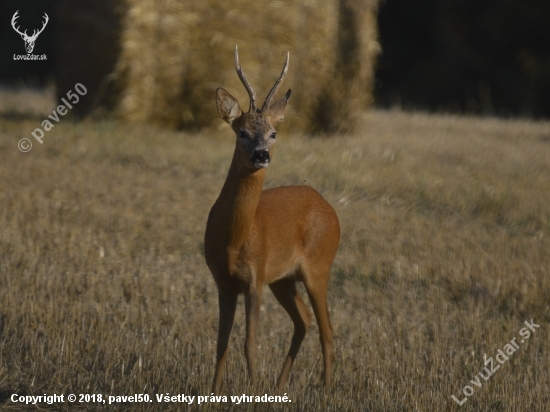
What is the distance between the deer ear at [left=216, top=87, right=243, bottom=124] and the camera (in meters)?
5.55

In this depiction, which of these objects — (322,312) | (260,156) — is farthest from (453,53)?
(260,156)

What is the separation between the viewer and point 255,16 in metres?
12.6

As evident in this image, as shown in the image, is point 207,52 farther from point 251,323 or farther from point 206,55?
point 251,323

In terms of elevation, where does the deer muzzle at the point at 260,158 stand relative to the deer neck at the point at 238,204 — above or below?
above

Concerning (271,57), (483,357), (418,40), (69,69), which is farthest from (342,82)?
(418,40)

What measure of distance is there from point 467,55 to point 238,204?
21.6m

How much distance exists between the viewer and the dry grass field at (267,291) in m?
5.75

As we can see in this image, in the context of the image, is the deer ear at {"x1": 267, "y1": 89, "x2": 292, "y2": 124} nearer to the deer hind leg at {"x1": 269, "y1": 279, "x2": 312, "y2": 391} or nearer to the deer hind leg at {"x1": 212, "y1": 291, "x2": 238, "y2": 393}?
the deer hind leg at {"x1": 212, "y1": 291, "x2": 238, "y2": 393}

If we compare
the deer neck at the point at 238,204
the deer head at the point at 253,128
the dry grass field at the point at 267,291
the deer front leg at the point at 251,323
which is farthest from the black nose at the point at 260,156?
the dry grass field at the point at 267,291

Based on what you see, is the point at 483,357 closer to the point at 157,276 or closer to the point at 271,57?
the point at 157,276

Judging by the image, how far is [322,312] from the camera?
6051mm

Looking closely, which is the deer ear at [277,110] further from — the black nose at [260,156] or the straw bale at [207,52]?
the straw bale at [207,52]

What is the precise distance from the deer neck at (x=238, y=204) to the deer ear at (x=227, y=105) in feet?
0.87

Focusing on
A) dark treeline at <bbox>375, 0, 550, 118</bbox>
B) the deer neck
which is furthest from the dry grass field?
dark treeline at <bbox>375, 0, 550, 118</bbox>
